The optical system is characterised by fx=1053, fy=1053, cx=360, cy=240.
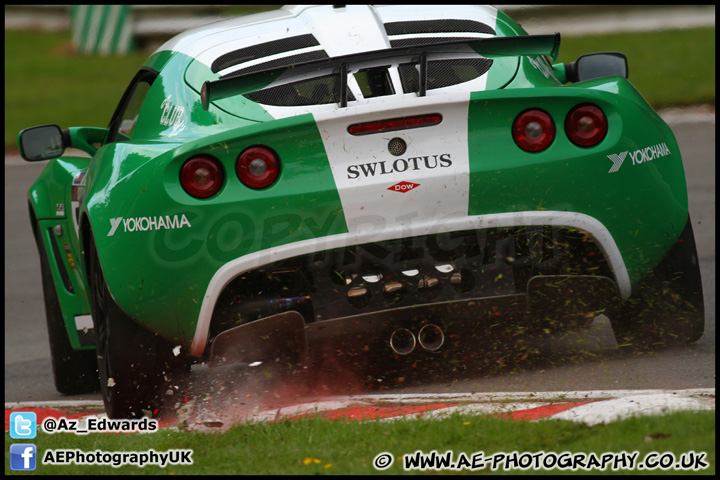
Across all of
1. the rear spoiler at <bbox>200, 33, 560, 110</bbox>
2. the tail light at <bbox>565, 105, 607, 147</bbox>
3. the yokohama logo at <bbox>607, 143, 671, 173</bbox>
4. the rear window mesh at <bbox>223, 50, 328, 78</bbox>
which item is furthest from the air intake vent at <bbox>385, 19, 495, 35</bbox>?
the yokohama logo at <bbox>607, 143, 671, 173</bbox>

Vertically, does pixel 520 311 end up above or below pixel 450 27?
below

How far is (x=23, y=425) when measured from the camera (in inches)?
166

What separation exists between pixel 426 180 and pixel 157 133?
1148 millimetres

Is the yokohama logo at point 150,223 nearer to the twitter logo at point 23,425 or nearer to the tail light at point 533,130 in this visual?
the twitter logo at point 23,425

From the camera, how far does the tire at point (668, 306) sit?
4391 millimetres

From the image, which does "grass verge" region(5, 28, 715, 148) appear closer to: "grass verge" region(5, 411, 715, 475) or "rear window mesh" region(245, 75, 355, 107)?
"rear window mesh" region(245, 75, 355, 107)

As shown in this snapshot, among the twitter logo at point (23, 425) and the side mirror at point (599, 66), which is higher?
Result: the side mirror at point (599, 66)

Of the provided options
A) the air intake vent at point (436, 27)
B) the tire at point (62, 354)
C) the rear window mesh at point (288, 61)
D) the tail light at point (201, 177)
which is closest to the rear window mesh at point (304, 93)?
the rear window mesh at point (288, 61)

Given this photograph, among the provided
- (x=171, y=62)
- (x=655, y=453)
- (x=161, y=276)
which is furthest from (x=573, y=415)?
(x=171, y=62)

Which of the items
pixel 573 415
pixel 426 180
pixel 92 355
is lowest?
pixel 92 355

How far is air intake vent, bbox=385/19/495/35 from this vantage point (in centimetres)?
461

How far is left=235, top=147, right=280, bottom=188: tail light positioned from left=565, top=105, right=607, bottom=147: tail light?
1.12 metres

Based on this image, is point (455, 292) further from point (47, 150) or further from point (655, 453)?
point (47, 150)

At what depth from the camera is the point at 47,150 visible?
17.3ft
